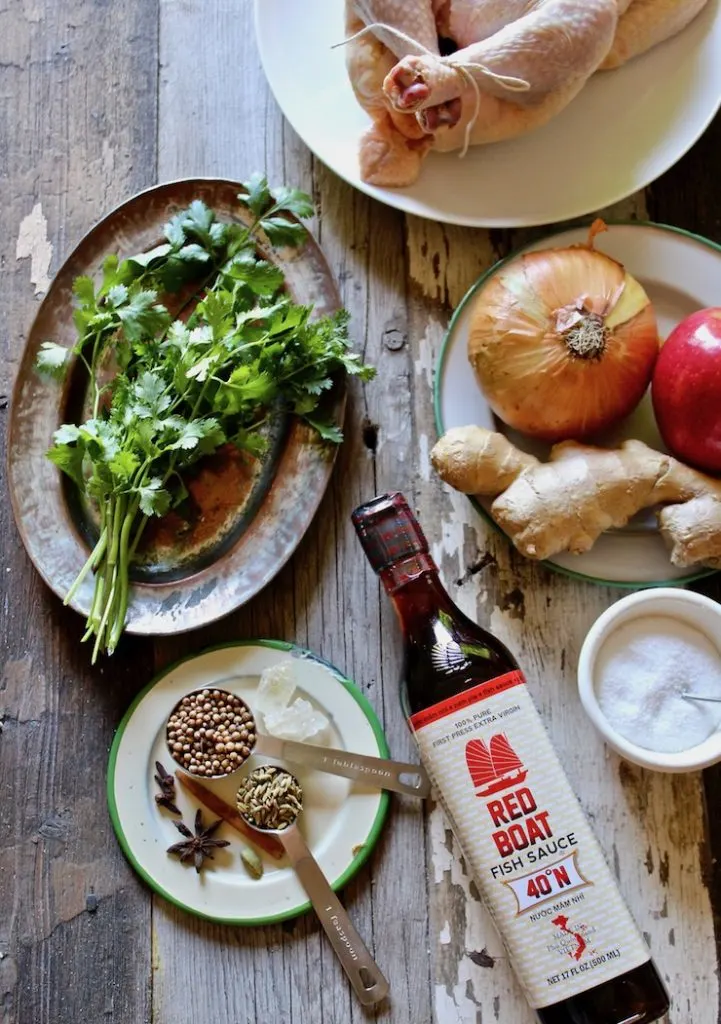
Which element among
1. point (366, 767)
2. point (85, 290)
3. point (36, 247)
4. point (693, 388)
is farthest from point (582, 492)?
point (36, 247)

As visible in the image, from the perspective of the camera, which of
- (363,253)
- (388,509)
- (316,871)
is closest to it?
(388,509)

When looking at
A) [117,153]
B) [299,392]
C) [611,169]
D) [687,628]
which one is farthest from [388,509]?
[117,153]

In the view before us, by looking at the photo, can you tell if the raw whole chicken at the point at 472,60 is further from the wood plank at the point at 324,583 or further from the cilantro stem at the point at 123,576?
the cilantro stem at the point at 123,576

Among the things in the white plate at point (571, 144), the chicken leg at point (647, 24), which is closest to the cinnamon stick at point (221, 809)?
the white plate at point (571, 144)

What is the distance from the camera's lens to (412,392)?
4.11 feet

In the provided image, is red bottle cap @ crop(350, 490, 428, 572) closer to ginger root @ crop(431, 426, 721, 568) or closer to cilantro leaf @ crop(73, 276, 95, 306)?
ginger root @ crop(431, 426, 721, 568)

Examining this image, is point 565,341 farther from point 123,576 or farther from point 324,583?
point 123,576

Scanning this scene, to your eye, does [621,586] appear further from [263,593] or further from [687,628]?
[263,593]

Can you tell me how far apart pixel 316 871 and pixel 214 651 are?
0.29 meters

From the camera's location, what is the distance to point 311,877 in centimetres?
115

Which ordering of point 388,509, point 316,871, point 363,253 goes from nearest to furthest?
point 388,509, point 316,871, point 363,253

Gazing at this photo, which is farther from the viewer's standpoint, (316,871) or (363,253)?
(363,253)

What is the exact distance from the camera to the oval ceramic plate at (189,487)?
1.18 metres

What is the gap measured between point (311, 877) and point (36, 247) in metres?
0.91
